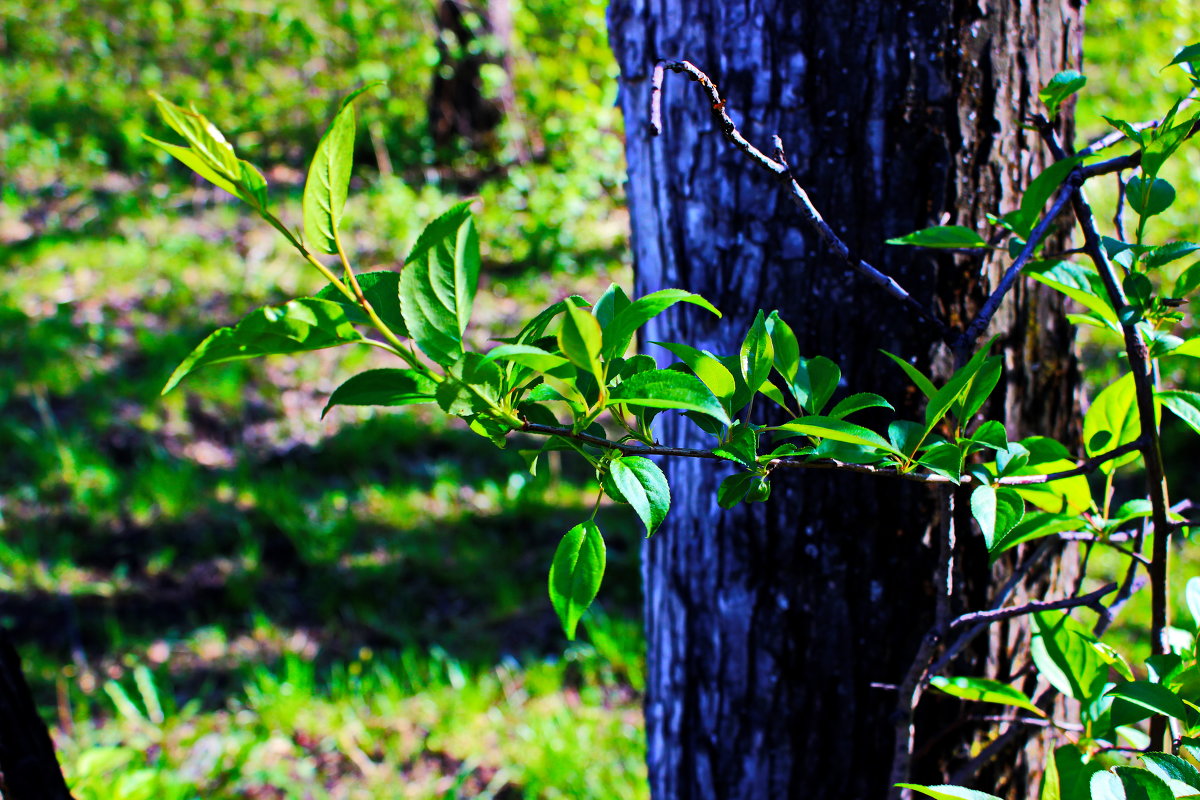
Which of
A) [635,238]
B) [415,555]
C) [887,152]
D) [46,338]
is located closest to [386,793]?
[415,555]

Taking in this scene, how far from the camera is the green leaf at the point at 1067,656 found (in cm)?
97

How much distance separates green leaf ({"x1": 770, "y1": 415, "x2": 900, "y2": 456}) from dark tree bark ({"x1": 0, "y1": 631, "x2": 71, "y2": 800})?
0.93 m

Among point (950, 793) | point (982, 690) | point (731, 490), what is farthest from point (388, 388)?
point (982, 690)

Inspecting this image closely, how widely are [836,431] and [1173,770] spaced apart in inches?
15.5

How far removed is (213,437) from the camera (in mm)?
3963

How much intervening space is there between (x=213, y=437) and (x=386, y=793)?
2202 millimetres

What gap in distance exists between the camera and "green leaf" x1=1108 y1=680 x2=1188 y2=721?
0.73 meters

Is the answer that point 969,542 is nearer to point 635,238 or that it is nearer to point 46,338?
point 635,238

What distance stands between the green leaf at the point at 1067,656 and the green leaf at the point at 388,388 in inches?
30.2

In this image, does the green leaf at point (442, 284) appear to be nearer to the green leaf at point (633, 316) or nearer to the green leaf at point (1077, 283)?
the green leaf at point (633, 316)

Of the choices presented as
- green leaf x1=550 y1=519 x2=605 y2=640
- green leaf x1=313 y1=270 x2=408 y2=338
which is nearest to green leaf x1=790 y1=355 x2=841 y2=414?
green leaf x1=550 y1=519 x2=605 y2=640

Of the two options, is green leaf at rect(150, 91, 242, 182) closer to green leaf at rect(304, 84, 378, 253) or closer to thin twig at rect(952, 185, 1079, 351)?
green leaf at rect(304, 84, 378, 253)

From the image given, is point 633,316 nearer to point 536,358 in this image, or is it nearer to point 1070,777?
point 536,358

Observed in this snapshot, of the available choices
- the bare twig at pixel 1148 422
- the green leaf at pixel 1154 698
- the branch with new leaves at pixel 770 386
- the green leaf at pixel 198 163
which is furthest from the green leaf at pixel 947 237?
the green leaf at pixel 198 163
